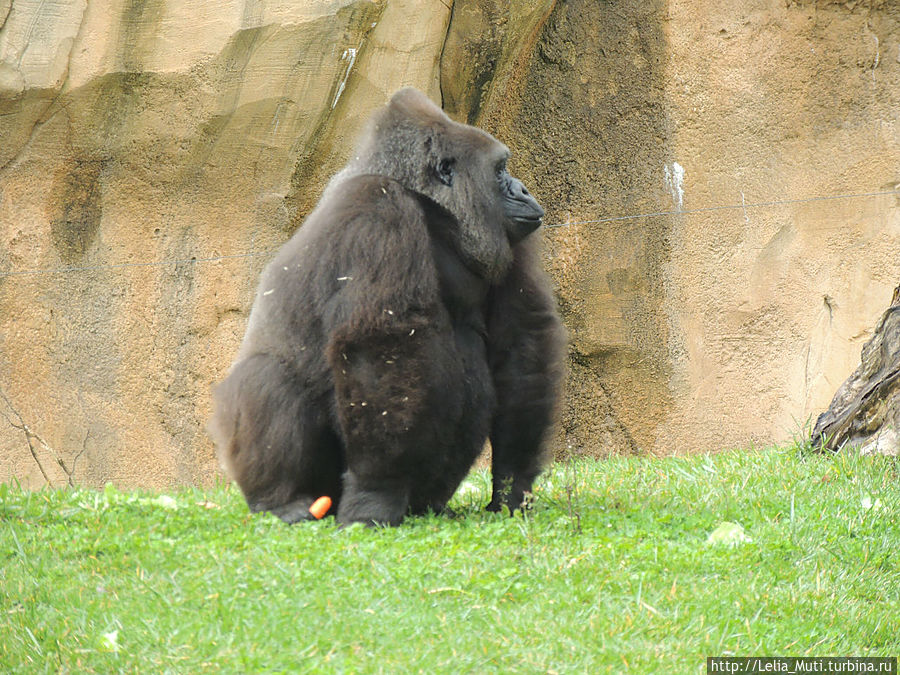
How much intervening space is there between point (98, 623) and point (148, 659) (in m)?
0.36

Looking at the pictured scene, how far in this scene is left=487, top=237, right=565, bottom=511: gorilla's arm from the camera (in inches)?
197

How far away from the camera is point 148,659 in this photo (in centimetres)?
312

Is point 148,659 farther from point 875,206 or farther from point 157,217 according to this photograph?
point 875,206

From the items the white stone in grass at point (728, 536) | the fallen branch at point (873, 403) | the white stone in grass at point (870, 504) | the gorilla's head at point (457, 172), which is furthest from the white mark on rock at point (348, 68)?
the white stone in grass at point (870, 504)

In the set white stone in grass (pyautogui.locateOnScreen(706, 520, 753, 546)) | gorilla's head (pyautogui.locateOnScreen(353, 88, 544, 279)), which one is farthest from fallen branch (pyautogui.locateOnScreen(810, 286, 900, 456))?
gorilla's head (pyautogui.locateOnScreen(353, 88, 544, 279))

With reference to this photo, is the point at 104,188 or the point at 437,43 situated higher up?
the point at 437,43

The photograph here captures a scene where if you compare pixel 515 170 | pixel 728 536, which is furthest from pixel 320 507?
pixel 515 170

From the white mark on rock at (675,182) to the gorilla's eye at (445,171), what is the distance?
4.33 m

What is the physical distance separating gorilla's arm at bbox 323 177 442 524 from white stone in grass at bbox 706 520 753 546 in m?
1.29

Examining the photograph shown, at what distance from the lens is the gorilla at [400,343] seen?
4.37 meters

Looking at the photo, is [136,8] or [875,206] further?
[875,206]

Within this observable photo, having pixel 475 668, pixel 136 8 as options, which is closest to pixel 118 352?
pixel 136 8

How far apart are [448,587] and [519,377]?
5.35 feet

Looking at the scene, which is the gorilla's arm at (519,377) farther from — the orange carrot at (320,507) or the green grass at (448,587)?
the orange carrot at (320,507)
